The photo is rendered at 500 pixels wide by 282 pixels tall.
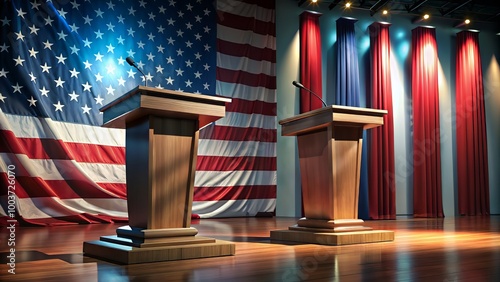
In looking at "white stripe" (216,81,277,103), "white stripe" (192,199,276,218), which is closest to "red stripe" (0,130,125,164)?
"white stripe" (192,199,276,218)

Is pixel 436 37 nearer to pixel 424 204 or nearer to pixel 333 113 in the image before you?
pixel 424 204

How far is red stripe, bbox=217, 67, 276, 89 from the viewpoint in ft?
19.5

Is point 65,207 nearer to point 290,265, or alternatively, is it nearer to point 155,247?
point 155,247

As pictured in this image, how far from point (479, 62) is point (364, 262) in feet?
21.0

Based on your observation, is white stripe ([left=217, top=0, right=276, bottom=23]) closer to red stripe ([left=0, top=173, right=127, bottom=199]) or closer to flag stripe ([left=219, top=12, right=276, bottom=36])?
flag stripe ([left=219, top=12, right=276, bottom=36])

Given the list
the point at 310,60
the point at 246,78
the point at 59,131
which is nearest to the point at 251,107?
the point at 246,78

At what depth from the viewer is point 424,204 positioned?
660 centimetres

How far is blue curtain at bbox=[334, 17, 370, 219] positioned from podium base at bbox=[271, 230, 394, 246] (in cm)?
345

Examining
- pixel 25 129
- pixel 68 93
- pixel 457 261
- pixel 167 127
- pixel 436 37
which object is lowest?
pixel 457 261

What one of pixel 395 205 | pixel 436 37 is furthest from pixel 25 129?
pixel 436 37

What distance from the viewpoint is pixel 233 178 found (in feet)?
19.3

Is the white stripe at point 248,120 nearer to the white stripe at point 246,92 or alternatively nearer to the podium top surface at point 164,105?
the white stripe at point 246,92

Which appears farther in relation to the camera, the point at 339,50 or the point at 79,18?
the point at 339,50

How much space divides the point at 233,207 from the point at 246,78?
5.46 feet
